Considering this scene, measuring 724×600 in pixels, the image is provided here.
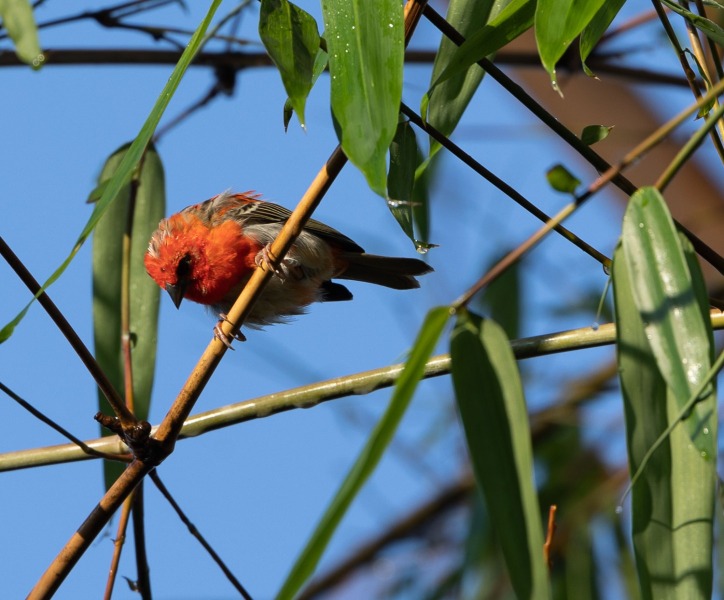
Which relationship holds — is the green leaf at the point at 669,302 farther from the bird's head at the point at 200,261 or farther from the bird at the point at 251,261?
the bird's head at the point at 200,261

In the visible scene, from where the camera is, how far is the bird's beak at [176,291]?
4.85 meters

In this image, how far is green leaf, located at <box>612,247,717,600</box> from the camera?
1933mm

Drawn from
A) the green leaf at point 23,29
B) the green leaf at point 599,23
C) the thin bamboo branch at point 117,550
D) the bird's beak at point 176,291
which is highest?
the green leaf at point 599,23

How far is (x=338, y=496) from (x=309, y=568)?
12cm

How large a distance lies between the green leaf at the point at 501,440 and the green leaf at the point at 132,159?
2.22 ft

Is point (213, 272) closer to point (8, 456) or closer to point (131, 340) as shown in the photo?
point (131, 340)

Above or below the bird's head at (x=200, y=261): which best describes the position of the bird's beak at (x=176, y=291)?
below

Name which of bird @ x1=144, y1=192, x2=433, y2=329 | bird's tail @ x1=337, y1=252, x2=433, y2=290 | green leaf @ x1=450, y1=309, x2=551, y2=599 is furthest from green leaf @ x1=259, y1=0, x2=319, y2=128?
bird's tail @ x1=337, y1=252, x2=433, y2=290

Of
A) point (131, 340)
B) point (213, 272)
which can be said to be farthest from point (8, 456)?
point (213, 272)

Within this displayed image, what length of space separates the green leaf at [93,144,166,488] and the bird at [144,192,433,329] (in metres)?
0.61

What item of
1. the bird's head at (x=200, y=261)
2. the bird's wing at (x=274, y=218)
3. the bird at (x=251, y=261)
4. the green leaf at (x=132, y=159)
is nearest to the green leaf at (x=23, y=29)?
the green leaf at (x=132, y=159)

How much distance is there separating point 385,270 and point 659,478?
11.1ft

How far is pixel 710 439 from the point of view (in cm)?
188

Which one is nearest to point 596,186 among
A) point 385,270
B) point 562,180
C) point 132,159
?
point 562,180
